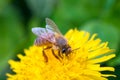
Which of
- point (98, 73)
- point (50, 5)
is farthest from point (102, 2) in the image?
point (98, 73)

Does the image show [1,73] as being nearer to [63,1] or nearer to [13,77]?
[63,1]

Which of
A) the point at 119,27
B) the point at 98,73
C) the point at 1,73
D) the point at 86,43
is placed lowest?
the point at 98,73

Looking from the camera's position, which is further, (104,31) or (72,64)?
(104,31)

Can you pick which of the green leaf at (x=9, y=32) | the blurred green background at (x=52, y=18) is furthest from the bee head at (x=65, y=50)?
the green leaf at (x=9, y=32)

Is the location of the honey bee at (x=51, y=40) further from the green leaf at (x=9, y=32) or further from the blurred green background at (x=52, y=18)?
the green leaf at (x=9, y=32)

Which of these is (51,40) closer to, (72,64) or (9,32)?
(72,64)

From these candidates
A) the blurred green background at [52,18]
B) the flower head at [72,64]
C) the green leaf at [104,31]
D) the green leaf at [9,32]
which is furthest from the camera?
the green leaf at [9,32]

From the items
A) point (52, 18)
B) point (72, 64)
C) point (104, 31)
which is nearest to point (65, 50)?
point (72, 64)
